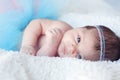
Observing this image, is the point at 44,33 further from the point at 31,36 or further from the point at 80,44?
the point at 80,44

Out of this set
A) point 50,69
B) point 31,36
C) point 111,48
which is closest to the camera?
point 50,69

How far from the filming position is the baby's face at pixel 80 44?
96cm

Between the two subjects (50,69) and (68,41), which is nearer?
(50,69)

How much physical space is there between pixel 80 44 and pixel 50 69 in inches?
9.8

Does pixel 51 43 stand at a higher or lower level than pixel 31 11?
lower

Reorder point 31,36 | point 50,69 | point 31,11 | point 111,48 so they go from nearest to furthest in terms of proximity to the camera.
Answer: point 50,69
point 111,48
point 31,36
point 31,11

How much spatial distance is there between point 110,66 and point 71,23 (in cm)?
54

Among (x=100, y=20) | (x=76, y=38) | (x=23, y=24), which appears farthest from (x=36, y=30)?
(x=100, y=20)

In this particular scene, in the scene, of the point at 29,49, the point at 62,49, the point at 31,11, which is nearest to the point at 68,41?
the point at 62,49

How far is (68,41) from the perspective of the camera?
1.03 metres

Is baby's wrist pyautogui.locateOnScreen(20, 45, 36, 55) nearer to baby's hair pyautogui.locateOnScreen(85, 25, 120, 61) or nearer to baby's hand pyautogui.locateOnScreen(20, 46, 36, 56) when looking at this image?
baby's hand pyautogui.locateOnScreen(20, 46, 36, 56)

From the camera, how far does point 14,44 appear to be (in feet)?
3.60

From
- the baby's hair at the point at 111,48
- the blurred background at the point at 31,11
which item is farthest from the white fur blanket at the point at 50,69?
the blurred background at the point at 31,11

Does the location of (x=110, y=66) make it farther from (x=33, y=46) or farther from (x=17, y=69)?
Answer: (x=33, y=46)
